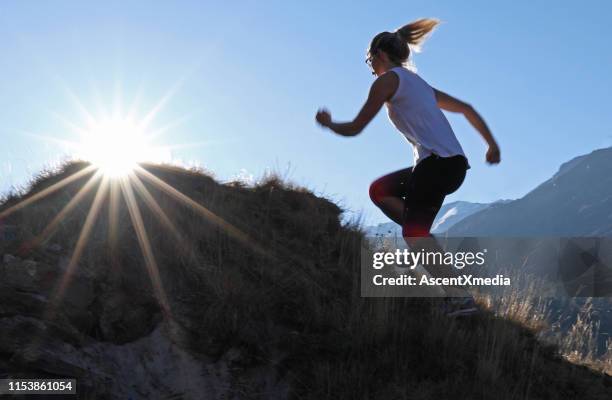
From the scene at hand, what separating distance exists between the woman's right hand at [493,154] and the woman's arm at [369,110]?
101 cm

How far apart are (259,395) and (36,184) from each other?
453 centimetres

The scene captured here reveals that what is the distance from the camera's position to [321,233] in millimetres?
6492

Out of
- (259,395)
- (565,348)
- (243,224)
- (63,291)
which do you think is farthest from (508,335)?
(63,291)

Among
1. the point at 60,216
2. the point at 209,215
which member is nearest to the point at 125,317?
the point at 60,216

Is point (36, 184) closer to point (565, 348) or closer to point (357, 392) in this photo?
point (357, 392)

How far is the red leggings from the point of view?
4.41 m

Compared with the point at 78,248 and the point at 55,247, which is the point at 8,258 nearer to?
the point at 55,247

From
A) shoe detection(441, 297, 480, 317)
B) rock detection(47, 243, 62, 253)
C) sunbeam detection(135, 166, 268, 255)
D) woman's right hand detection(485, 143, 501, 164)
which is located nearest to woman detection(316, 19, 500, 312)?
woman's right hand detection(485, 143, 501, 164)

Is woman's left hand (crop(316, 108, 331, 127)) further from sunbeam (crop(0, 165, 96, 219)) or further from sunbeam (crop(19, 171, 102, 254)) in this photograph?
sunbeam (crop(0, 165, 96, 219))

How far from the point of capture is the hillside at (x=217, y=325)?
4.02m

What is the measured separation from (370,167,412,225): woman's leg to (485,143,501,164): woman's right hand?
0.59 metres

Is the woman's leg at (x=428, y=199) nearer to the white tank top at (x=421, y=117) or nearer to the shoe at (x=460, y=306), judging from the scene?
the white tank top at (x=421, y=117)

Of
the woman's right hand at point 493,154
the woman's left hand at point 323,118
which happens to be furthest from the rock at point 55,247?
the woman's right hand at point 493,154

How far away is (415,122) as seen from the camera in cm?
441
